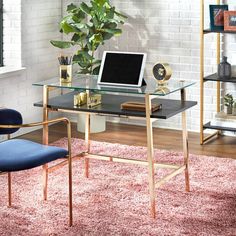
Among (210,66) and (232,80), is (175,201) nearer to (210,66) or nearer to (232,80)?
(232,80)

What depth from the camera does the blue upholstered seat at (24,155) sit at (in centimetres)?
428

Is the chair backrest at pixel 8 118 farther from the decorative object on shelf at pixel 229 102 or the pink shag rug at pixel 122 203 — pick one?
the decorative object on shelf at pixel 229 102

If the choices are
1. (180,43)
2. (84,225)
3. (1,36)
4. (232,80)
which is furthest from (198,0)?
(84,225)

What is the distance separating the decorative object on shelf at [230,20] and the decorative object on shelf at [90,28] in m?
1.06

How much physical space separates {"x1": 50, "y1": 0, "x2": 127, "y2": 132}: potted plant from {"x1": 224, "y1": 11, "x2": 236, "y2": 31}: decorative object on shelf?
1059mm

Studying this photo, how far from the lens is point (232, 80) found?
6.51 m

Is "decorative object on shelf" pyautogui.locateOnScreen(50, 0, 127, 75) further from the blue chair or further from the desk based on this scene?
the blue chair

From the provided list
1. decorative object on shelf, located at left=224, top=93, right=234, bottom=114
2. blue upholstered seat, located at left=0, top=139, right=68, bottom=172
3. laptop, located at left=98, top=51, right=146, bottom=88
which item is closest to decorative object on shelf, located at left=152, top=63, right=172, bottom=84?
laptop, located at left=98, top=51, right=146, bottom=88

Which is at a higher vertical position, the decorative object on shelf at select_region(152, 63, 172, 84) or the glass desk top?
the decorative object on shelf at select_region(152, 63, 172, 84)

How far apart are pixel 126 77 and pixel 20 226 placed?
1.22 meters

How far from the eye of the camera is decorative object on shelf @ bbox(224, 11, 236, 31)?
6.43 metres

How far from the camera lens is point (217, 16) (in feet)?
21.6

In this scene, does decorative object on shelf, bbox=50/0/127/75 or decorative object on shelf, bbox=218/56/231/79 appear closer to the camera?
decorative object on shelf, bbox=218/56/231/79

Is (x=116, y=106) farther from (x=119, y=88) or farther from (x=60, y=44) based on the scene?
(x=60, y=44)
